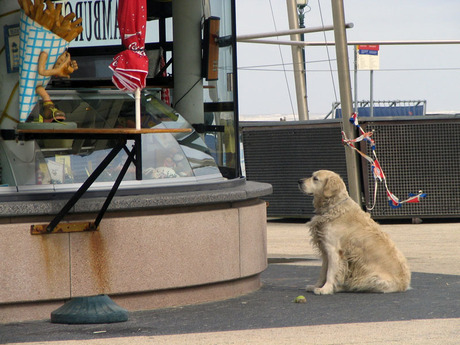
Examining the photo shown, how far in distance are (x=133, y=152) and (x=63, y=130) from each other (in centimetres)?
71

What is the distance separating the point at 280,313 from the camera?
7.86 meters

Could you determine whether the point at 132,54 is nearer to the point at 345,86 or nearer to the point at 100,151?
the point at 100,151

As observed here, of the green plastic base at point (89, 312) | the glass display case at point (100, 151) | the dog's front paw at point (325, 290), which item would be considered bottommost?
the dog's front paw at point (325, 290)

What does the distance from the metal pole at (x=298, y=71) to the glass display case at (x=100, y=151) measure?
71.8 feet

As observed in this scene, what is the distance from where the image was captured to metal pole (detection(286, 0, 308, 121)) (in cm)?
3098

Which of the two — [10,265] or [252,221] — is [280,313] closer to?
[252,221]

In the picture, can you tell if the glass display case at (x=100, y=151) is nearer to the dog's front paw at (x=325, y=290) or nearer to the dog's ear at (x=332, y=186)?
the dog's ear at (x=332, y=186)

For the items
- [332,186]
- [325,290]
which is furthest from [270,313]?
[332,186]

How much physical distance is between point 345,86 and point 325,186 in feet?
24.3

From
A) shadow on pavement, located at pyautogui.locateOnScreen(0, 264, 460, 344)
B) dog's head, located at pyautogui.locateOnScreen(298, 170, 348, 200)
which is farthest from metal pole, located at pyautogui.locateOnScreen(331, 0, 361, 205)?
dog's head, located at pyautogui.locateOnScreen(298, 170, 348, 200)

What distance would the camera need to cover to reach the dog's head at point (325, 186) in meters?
9.13

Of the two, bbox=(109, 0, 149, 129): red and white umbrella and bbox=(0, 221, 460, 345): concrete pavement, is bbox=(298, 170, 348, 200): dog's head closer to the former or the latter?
bbox=(0, 221, 460, 345): concrete pavement

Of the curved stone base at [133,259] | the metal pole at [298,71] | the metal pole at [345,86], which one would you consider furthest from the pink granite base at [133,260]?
the metal pole at [298,71]

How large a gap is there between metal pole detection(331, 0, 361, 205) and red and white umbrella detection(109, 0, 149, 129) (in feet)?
28.7
